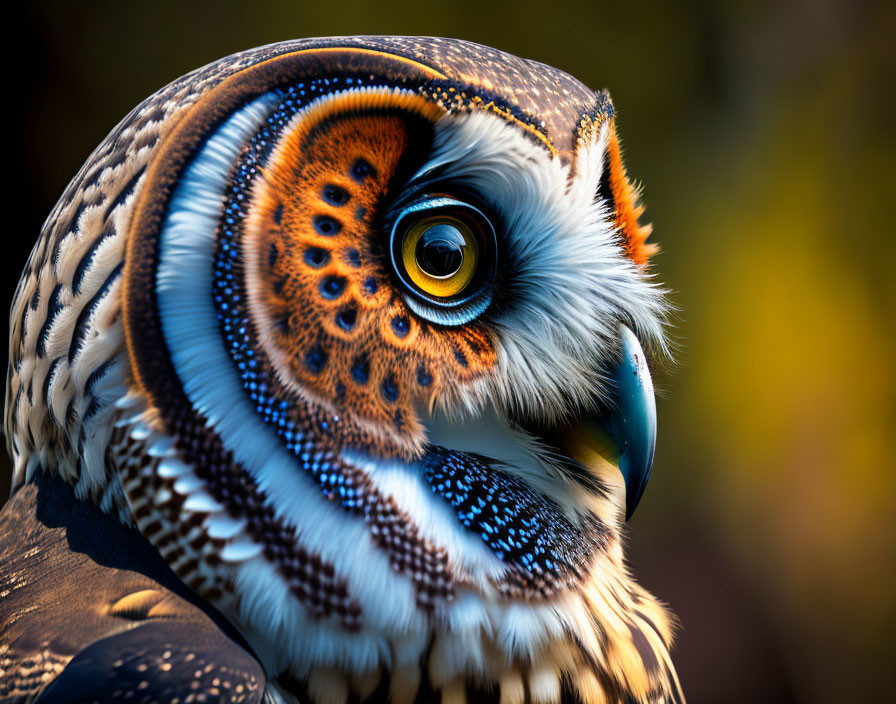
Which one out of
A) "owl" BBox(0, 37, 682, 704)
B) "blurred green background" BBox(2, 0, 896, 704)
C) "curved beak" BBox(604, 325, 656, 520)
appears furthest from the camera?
"blurred green background" BBox(2, 0, 896, 704)

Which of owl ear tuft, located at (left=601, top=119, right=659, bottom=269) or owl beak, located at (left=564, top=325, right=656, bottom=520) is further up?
owl ear tuft, located at (left=601, top=119, right=659, bottom=269)

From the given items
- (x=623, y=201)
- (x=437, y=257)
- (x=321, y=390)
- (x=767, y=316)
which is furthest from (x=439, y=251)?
(x=767, y=316)

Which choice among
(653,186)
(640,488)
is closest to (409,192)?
(640,488)

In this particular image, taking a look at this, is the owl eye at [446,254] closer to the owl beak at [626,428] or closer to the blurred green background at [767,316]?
the owl beak at [626,428]

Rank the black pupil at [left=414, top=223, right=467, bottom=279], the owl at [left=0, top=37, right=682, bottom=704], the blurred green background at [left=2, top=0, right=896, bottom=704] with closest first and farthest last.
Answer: the owl at [left=0, top=37, right=682, bottom=704] < the black pupil at [left=414, top=223, right=467, bottom=279] < the blurred green background at [left=2, top=0, right=896, bottom=704]

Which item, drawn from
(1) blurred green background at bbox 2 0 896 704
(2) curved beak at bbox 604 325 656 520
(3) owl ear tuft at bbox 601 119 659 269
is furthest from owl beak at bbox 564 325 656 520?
(1) blurred green background at bbox 2 0 896 704

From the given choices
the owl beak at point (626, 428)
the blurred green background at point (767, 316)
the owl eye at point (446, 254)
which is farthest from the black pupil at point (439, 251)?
the blurred green background at point (767, 316)

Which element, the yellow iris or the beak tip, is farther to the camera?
the beak tip

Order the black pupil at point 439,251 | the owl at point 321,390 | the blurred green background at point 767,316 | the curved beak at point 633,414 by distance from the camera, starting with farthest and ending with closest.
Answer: the blurred green background at point 767,316, the curved beak at point 633,414, the black pupil at point 439,251, the owl at point 321,390

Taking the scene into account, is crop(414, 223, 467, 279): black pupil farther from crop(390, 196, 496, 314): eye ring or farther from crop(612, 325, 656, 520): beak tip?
crop(612, 325, 656, 520): beak tip
